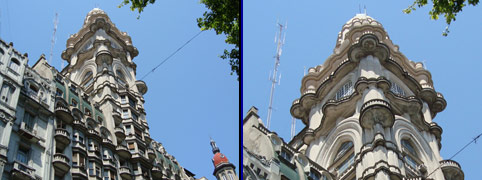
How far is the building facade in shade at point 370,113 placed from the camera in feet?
102

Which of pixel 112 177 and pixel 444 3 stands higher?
pixel 112 177

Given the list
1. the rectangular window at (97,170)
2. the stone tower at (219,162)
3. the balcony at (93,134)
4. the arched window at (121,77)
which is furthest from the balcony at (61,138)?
the stone tower at (219,162)

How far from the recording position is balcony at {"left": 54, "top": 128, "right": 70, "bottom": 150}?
2783 cm

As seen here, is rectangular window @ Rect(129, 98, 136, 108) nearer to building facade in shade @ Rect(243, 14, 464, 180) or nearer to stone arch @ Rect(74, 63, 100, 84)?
stone arch @ Rect(74, 63, 100, 84)

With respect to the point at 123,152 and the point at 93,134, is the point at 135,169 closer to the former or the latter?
the point at 123,152

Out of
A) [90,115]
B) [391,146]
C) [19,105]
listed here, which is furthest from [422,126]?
[19,105]

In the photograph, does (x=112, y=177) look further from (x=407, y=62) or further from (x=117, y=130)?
(x=407, y=62)

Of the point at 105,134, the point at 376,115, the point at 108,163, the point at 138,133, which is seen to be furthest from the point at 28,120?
the point at 376,115

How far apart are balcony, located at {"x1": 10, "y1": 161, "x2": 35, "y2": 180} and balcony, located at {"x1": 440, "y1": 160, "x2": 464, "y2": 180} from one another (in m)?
17.9

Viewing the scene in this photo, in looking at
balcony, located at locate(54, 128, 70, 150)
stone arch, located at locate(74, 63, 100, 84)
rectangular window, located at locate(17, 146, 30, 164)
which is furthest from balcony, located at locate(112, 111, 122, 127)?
rectangular window, located at locate(17, 146, 30, 164)

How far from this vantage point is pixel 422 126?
35625 mm

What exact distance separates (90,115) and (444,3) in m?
22.5

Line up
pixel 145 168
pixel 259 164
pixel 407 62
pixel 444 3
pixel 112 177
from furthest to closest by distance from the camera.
Answer: 1. pixel 407 62
2. pixel 145 168
3. pixel 112 177
4. pixel 444 3
5. pixel 259 164

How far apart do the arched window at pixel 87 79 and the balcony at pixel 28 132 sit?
13.6 metres
